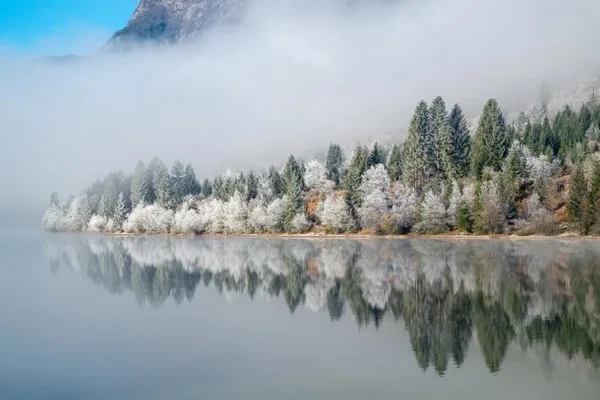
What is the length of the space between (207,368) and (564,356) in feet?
53.2

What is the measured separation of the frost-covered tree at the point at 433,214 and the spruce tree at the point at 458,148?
15718 millimetres

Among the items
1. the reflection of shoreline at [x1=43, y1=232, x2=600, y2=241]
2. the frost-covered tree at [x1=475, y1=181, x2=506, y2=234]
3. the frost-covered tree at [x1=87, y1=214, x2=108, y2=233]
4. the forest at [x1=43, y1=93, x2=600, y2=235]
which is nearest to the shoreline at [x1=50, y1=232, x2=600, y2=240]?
the reflection of shoreline at [x1=43, y1=232, x2=600, y2=241]

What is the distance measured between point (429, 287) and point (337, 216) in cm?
7829

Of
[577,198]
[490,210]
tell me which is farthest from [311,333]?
[490,210]

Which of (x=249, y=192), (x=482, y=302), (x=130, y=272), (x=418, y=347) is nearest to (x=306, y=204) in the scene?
(x=249, y=192)

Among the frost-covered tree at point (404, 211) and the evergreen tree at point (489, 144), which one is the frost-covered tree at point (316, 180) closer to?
the frost-covered tree at point (404, 211)

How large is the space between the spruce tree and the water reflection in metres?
46.8

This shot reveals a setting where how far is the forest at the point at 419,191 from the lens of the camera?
4053 inches

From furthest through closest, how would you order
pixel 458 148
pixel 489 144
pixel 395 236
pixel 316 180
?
pixel 316 180, pixel 458 148, pixel 489 144, pixel 395 236

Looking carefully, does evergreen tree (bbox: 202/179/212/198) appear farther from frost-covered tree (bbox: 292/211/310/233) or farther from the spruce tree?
the spruce tree

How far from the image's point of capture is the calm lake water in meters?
21.7

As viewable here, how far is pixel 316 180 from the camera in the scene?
5989 inches

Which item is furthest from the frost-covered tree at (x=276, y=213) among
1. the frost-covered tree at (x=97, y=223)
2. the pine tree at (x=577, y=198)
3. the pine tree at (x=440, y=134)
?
the frost-covered tree at (x=97, y=223)

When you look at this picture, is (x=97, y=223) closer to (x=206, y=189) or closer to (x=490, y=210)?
(x=206, y=189)
